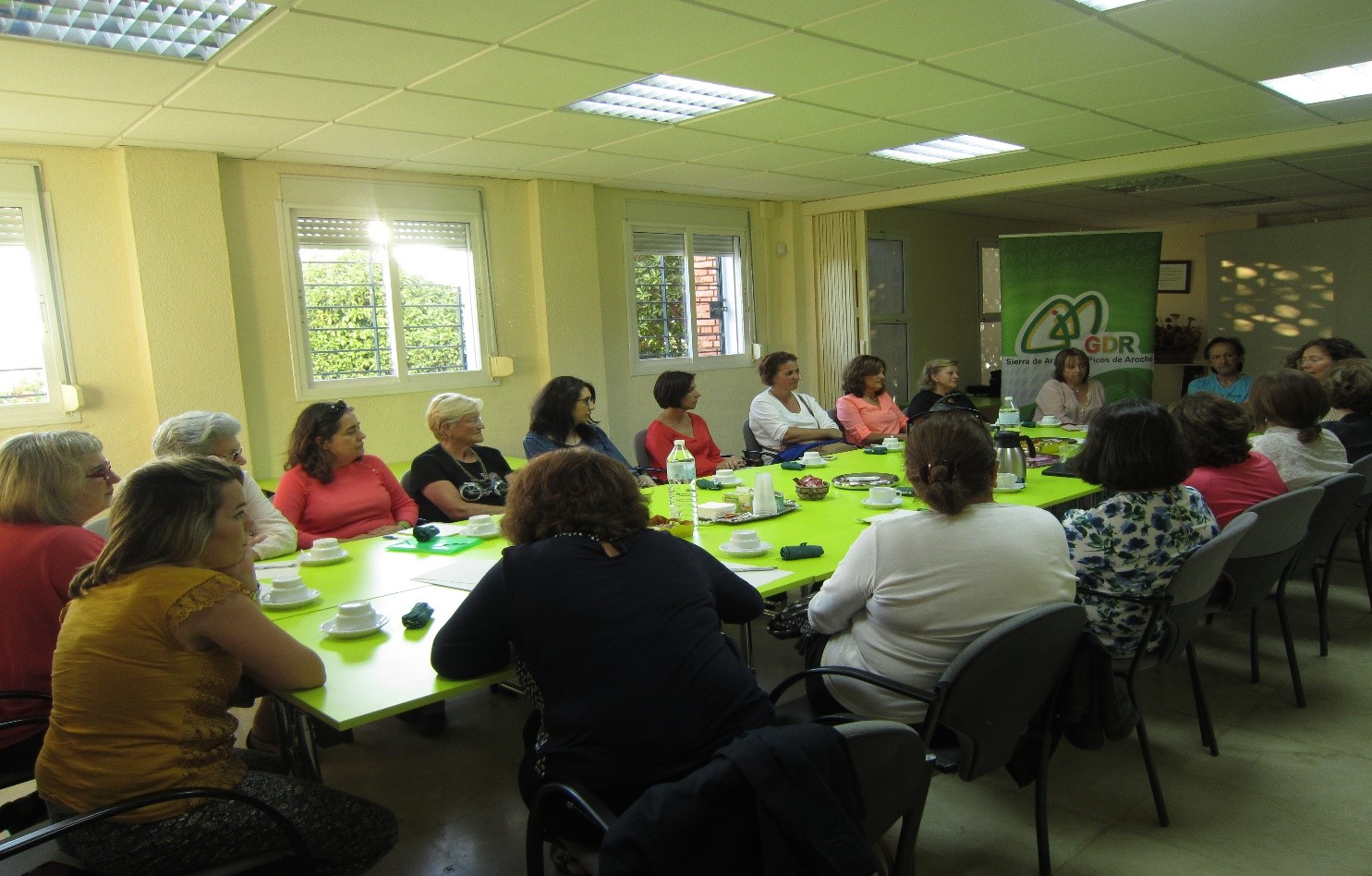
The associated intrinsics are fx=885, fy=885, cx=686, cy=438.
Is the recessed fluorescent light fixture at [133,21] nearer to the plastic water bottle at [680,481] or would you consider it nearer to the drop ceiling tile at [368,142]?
the drop ceiling tile at [368,142]

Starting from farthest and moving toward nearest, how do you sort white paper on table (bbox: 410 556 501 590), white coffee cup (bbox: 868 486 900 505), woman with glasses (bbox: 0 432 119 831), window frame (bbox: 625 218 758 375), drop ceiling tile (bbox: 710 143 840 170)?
1. window frame (bbox: 625 218 758 375)
2. drop ceiling tile (bbox: 710 143 840 170)
3. white coffee cup (bbox: 868 486 900 505)
4. white paper on table (bbox: 410 556 501 590)
5. woman with glasses (bbox: 0 432 119 831)

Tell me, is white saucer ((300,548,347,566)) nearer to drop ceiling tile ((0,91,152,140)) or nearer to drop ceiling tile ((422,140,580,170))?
drop ceiling tile ((0,91,152,140))

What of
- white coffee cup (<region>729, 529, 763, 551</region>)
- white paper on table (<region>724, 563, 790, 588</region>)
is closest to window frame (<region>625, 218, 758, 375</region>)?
white coffee cup (<region>729, 529, 763, 551</region>)

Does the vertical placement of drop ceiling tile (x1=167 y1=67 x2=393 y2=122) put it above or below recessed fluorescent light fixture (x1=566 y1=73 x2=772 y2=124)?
below

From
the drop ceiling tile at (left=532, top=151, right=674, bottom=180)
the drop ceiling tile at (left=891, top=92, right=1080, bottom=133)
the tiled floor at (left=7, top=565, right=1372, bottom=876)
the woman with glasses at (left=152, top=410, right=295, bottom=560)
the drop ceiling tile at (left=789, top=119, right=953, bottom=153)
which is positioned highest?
the drop ceiling tile at (left=532, top=151, right=674, bottom=180)

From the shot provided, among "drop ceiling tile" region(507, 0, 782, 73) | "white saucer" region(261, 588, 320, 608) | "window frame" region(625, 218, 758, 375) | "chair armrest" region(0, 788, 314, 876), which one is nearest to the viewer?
"chair armrest" region(0, 788, 314, 876)

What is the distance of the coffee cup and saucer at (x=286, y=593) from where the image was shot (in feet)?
8.03

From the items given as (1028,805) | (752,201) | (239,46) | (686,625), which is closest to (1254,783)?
(1028,805)

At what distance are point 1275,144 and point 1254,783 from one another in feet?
16.3

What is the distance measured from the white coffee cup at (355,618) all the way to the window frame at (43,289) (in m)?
3.65

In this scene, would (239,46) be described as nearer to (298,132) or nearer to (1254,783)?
(298,132)

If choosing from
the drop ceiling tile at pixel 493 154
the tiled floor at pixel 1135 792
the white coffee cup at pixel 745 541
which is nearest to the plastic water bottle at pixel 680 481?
the white coffee cup at pixel 745 541

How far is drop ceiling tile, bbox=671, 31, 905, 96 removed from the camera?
3.70 metres

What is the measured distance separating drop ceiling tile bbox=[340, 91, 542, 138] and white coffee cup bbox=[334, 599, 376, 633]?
108 inches
